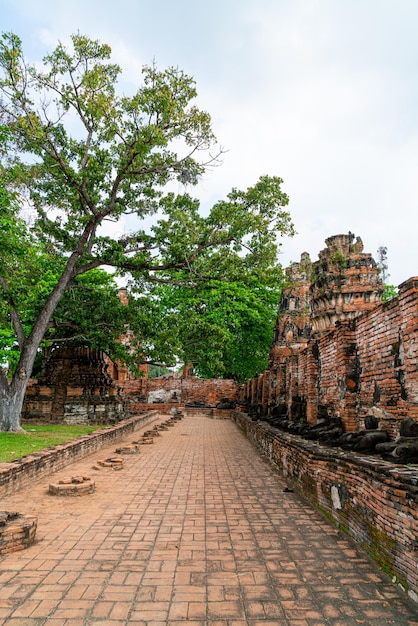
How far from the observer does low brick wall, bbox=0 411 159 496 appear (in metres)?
6.11

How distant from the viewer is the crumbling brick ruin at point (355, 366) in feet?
18.4

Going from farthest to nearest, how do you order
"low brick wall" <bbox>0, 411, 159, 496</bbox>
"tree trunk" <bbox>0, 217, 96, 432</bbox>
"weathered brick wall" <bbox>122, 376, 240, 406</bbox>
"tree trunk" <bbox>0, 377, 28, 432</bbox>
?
1. "weathered brick wall" <bbox>122, 376, 240, 406</bbox>
2. "tree trunk" <bbox>0, 217, 96, 432</bbox>
3. "tree trunk" <bbox>0, 377, 28, 432</bbox>
4. "low brick wall" <bbox>0, 411, 159, 496</bbox>

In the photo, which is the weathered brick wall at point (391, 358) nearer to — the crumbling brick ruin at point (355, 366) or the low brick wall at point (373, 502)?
the crumbling brick ruin at point (355, 366)

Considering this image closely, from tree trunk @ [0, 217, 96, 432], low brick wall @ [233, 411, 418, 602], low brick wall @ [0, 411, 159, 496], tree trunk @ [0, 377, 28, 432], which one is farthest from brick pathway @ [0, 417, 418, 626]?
tree trunk @ [0, 217, 96, 432]

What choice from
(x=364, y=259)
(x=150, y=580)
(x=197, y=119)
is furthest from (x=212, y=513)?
(x=197, y=119)

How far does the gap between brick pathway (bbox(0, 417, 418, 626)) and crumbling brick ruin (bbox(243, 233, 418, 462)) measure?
1503 millimetres

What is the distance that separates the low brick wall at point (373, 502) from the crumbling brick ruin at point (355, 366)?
56 cm

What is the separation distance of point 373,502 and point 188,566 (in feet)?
6.26

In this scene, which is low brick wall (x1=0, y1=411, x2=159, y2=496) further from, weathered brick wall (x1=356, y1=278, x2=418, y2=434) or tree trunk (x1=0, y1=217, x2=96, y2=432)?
weathered brick wall (x1=356, y1=278, x2=418, y2=434)

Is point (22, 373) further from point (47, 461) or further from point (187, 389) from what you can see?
point (187, 389)

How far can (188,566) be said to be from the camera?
149 inches

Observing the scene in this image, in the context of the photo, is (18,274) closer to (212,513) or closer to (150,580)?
(212,513)

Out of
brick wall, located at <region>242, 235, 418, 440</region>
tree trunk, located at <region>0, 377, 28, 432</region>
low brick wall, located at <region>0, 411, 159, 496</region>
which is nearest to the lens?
brick wall, located at <region>242, 235, 418, 440</region>

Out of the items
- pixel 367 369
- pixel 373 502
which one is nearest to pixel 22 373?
pixel 367 369
